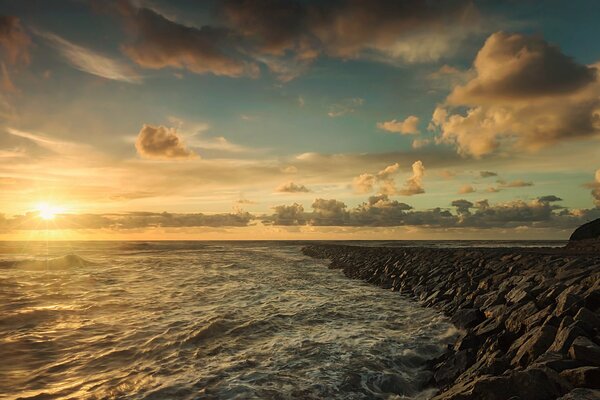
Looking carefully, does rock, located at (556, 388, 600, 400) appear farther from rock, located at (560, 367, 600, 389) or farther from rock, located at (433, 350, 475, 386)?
rock, located at (433, 350, 475, 386)

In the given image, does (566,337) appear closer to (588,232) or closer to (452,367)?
(452,367)

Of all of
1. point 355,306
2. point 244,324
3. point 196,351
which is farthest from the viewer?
point 355,306

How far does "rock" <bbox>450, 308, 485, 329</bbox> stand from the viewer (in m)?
10.5

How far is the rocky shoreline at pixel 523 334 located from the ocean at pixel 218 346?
0.91 metres

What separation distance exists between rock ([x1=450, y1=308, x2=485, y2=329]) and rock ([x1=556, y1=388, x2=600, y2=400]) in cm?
639

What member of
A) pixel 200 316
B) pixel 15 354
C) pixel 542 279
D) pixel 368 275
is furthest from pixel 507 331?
pixel 368 275

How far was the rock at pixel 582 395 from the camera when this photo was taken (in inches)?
164

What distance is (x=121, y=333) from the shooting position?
1090 cm

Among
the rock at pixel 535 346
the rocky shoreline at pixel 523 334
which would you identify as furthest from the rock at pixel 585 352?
the rock at pixel 535 346

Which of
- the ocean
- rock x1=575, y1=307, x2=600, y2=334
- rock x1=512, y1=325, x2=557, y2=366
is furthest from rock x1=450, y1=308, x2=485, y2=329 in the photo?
rock x1=512, y1=325, x2=557, y2=366

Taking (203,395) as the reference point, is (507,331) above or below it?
above

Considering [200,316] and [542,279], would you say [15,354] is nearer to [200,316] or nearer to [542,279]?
[200,316]

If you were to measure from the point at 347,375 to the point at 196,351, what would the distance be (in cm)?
395

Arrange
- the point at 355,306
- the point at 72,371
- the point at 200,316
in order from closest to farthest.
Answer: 1. the point at 72,371
2. the point at 200,316
3. the point at 355,306
